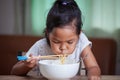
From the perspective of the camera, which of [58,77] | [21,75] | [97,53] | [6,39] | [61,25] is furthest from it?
[6,39]

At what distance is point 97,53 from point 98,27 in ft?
1.46

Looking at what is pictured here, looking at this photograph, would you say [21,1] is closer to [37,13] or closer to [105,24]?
[37,13]

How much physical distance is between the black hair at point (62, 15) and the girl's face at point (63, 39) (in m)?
0.03

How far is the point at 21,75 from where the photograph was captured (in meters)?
1.11

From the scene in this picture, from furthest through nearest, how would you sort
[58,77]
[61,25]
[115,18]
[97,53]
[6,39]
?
1. [115,18]
2. [6,39]
3. [97,53]
4. [61,25]
5. [58,77]

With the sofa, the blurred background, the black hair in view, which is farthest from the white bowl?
the blurred background

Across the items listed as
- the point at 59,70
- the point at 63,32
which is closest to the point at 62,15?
the point at 63,32

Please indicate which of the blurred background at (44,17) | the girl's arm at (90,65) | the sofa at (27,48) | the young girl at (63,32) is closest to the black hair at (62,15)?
the young girl at (63,32)

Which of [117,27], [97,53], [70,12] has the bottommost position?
[97,53]

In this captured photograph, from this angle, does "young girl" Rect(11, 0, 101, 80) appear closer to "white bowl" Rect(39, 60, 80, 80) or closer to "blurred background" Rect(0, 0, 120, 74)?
"white bowl" Rect(39, 60, 80, 80)

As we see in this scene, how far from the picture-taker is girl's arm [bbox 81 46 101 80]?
1.04 m

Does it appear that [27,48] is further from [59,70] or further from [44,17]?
[59,70]

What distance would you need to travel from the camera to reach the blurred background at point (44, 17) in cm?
228

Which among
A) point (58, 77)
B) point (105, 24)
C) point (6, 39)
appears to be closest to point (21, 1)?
point (6, 39)
